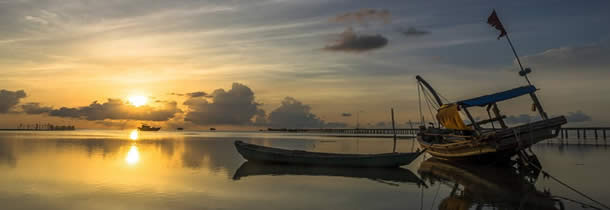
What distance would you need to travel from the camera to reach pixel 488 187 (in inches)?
650

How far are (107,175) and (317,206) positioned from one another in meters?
12.4

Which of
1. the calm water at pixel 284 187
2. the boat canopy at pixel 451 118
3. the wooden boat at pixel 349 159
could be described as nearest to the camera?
the calm water at pixel 284 187

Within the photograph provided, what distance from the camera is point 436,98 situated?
2977 cm

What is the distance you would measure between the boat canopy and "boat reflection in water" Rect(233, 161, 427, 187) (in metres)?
4.57

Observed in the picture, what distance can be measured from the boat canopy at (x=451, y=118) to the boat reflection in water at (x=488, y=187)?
7.92 ft

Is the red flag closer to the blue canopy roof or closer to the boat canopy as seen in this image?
the blue canopy roof

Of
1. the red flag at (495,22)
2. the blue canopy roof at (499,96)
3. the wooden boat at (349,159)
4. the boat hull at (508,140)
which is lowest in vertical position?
the wooden boat at (349,159)

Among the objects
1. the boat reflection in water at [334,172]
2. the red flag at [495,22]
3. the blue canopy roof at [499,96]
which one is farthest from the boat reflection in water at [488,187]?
the red flag at [495,22]

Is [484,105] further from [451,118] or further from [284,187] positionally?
[284,187]

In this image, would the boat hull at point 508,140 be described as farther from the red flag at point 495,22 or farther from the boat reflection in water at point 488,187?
the red flag at point 495,22

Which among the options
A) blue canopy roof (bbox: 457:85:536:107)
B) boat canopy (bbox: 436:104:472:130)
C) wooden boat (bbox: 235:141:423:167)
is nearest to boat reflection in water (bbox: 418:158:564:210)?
wooden boat (bbox: 235:141:423:167)

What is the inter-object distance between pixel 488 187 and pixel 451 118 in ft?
30.8

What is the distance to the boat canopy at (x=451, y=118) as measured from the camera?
24656mm

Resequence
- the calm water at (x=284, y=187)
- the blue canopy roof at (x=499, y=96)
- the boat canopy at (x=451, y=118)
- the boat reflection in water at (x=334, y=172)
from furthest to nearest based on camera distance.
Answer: the boat canopy at (x=451, y=118) → the blue canopy roof at (x=499, y=96) → the boat reflection in water at (x=334, y=172) → the calm water at (x=284, y=187)
